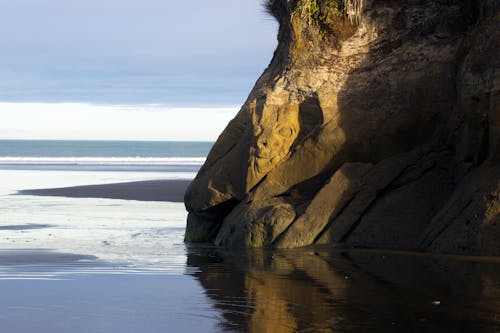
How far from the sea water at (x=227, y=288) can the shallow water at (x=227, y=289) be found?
0.01 meters

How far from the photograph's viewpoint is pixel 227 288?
10.3 m

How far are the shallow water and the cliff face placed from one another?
81 cm

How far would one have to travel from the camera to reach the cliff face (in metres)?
13.3

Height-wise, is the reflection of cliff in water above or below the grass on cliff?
below

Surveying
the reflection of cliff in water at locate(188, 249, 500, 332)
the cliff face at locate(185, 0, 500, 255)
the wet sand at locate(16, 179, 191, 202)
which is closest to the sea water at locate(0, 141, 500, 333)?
→ the reflection of cliff in water at locate(188, 249, 500, 332)

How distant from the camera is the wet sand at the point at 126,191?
28.6 metres

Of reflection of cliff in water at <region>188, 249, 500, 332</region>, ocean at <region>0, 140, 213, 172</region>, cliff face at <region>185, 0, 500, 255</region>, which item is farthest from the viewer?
ocean at <region>0, 140, 213, 172</region>

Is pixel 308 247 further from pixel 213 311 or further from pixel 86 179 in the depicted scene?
pixel 86 179

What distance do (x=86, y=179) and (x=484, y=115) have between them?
28.8 meters

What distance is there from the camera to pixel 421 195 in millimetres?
13992

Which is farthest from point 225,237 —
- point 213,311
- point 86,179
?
point 86,179

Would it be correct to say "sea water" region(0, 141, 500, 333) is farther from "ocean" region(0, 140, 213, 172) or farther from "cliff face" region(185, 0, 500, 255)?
"ocean" region(0, 140, 213, 172)

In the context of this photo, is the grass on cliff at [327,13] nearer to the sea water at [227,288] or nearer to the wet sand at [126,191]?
the sea water at [227,288]

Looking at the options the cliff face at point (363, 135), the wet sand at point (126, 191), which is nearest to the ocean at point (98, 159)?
the wet sand at point (126, 191)
